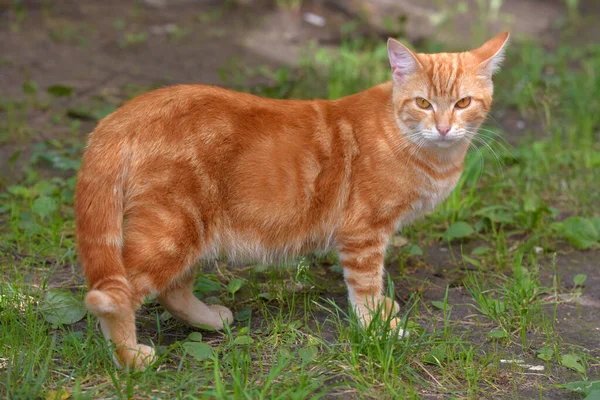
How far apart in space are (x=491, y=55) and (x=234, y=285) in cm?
167

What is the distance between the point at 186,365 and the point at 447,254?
1912 millimetres

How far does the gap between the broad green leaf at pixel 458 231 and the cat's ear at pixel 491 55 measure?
1.03m

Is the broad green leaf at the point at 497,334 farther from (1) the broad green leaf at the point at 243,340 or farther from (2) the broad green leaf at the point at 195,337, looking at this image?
(2) the broad green leaf at the point at 195,337

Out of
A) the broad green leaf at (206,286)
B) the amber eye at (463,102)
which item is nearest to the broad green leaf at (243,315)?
the broad green leaf at (206,286)

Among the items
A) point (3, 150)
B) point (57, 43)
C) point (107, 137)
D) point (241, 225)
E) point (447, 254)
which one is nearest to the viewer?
point (107, 137)

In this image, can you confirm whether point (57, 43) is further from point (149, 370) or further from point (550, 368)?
point (550, 368)

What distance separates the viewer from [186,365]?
2.97m

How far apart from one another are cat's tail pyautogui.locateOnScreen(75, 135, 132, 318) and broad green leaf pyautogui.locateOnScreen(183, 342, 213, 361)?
1.07 feet

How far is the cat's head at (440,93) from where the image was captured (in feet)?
11.1

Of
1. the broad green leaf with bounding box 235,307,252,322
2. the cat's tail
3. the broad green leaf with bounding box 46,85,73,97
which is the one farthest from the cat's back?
the broad green leaf with bounding box 46,85,73,97

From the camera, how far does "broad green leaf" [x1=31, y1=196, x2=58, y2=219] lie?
164 inches

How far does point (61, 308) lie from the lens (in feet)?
10.9

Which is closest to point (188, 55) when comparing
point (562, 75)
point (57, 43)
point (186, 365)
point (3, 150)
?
point (57, 43)

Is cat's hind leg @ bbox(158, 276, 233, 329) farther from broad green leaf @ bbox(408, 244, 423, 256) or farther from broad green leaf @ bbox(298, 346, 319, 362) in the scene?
broad green leaf @ bbox(408, 244, 423, 256)
